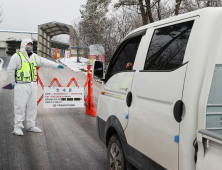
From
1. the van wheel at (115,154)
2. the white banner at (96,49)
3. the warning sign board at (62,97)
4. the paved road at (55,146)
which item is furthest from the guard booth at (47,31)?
the van wheel at (115,154)

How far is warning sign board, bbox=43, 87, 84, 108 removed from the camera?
7.84m

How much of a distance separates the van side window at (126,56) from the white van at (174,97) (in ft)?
0.10

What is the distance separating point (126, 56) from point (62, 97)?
4.86 meters

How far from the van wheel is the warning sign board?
461 cm

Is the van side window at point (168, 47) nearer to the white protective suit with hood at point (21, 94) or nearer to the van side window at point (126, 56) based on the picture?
the van side window at point (126, 56)

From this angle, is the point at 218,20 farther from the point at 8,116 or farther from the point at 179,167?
the point at 8,116

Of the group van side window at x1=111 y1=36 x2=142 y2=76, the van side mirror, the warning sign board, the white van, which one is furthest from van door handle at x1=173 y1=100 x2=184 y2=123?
the warning sign board

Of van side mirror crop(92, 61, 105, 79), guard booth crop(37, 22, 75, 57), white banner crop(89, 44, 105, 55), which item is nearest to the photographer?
van side mirror crop(92, 61, 105, 79)

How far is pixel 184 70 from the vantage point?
212 centimetres

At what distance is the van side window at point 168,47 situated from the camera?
2.31m

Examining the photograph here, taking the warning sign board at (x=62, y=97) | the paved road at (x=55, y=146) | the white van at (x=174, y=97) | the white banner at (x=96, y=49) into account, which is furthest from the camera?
the white banner at (x=96, y=49)

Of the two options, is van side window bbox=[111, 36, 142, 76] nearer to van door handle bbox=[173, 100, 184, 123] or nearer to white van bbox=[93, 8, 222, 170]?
white van bbox=[93, 8, 222, 170]

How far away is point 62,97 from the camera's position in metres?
7.99

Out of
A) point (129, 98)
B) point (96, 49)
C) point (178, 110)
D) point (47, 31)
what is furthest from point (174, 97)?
point (47, 31)
